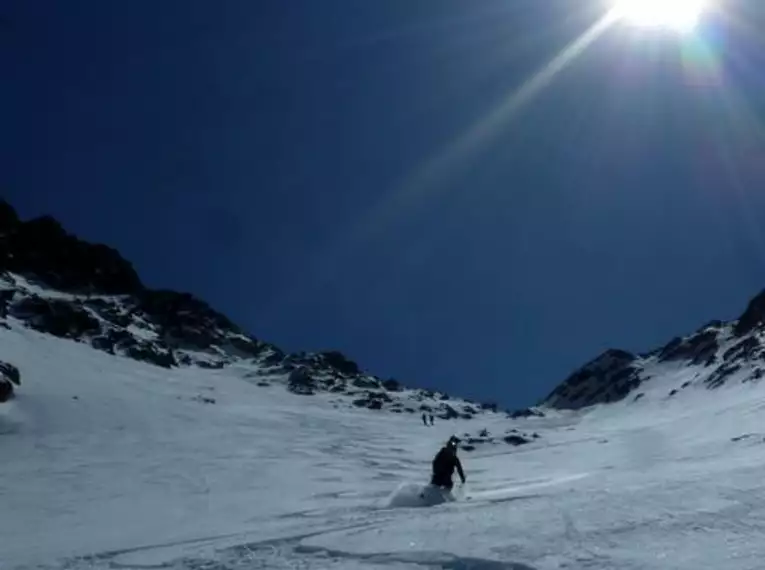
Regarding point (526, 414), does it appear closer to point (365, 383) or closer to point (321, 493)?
point (365, 383)

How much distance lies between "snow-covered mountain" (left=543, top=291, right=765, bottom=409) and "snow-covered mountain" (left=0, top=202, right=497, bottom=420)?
19959mm

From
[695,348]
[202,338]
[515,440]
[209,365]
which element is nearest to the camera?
[515,440]

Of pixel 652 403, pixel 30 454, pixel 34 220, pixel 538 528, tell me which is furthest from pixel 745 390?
pixel 34 220

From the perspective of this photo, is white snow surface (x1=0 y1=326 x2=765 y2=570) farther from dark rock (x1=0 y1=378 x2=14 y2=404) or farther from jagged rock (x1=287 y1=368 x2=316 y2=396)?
jagged rock (x1=287 y1=368 x2=316 y2=396)

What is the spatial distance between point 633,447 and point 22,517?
2850 cm

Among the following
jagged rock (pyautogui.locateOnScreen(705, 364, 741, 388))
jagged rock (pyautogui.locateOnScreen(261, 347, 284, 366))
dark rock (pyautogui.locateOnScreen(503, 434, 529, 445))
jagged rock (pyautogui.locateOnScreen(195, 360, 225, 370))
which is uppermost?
jagged rock (pyautogui.locateOnScreen(261, 347, 284, 366))

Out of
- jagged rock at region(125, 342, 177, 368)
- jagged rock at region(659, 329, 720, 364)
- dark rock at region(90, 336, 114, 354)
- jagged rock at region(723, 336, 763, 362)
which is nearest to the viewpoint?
dark rock at region(90, 336, 114, 354)

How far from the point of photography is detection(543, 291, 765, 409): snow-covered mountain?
3066 inches

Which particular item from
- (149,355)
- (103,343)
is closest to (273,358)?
(149,355)

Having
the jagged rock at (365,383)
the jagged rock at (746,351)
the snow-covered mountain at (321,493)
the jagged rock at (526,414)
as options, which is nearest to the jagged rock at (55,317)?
the snow-covered mountain at (321,493)

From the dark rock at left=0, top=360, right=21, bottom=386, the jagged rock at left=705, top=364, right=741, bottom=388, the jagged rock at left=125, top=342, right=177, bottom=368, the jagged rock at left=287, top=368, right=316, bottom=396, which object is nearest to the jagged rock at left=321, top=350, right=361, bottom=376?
the jagged rock at left=287, top=368, right=316, bottom=396

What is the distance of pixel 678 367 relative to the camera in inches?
4193

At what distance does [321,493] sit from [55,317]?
62.0 meters

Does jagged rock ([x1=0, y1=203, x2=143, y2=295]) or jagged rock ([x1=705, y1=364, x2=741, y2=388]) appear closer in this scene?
jagged rock ([x1=705, y1=364, x2=741, y2=388])
